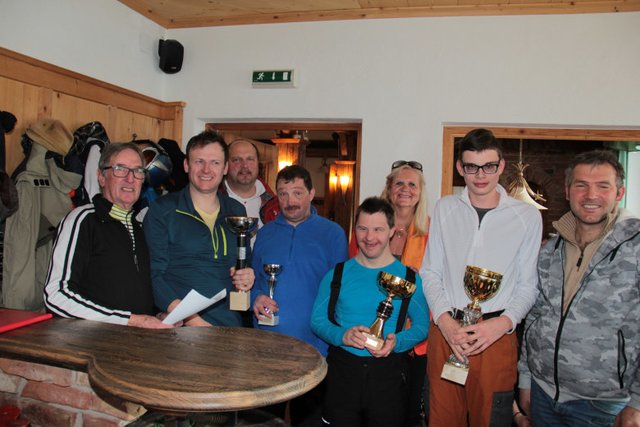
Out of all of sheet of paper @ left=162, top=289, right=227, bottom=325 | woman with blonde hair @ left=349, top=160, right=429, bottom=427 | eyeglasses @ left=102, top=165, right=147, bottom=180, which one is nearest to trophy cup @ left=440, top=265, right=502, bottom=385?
woman with blonde hair @ left=349, top=160, right=429, bottom=427

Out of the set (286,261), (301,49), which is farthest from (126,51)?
(286,261)

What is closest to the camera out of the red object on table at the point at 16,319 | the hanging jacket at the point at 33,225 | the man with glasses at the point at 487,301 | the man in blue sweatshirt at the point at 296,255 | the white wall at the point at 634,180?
the red object on table at the point at 16,319

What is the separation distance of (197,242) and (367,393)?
1056 mm

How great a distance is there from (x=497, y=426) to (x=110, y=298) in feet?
5.69

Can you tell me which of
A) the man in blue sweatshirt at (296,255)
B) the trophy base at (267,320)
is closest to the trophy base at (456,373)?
the man in blue sweatshirt at (296,255)

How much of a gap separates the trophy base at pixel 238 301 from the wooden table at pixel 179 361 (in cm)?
56

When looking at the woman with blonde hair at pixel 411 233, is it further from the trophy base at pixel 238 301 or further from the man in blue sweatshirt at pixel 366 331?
the trophy base at pixel 238 301

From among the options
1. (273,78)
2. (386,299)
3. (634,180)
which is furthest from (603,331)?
(634,180)

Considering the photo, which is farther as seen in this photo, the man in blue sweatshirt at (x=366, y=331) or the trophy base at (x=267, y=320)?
the trophy base at (x=267, y=320)

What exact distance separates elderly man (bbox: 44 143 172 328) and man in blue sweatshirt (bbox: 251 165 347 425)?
2.20 feet

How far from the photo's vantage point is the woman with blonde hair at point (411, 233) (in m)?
2.73

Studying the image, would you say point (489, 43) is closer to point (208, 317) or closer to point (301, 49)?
point (301, 49)

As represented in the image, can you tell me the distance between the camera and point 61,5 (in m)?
3.46

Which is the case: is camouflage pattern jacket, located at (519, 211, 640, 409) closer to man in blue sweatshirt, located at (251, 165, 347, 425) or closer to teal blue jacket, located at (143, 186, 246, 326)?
man in blue sweatshirt, located at (251, 165, 347, 425)
